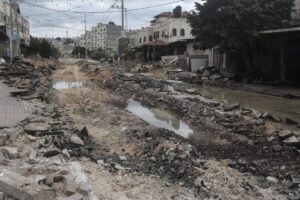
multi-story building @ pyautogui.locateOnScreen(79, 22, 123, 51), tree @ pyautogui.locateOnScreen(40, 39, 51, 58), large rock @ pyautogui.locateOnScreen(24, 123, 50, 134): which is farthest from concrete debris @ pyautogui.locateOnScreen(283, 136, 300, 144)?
multi-story building @ pyautogui.locateOnScreen(79, 22, 123, 51)

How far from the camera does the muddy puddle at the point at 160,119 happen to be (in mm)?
13789

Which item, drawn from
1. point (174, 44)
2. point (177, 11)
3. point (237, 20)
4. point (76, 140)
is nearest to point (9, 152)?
point (76, 140)

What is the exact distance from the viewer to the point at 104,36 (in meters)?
138

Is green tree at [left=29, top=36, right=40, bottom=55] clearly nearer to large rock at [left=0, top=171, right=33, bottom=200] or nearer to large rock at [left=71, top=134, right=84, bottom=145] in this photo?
large rock at [left=71, top=134, right=84, bottom=145]

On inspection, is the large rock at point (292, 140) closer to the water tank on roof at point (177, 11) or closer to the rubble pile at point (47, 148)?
the rubble pile at point (47, 148)

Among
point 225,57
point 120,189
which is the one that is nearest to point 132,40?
point 225,57

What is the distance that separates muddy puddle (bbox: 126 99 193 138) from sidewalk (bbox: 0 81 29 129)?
Result: 4540 mm

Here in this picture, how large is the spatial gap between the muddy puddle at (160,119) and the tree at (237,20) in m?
11.6

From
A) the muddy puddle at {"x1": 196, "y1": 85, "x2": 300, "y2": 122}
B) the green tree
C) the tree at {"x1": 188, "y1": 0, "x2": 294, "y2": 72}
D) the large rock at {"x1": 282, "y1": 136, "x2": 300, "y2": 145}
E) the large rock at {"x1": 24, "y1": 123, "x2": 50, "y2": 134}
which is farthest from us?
the green tree

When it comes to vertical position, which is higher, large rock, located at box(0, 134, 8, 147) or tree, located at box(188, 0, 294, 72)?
tree, located at box(188, 0, 294, 72)

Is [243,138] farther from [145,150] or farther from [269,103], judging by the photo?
[269,103]

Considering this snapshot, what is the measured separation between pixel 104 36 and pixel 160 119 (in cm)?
12442

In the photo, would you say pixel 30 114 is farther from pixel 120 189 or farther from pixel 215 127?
pixel 120 189

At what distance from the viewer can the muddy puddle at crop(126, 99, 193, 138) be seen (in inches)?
543
